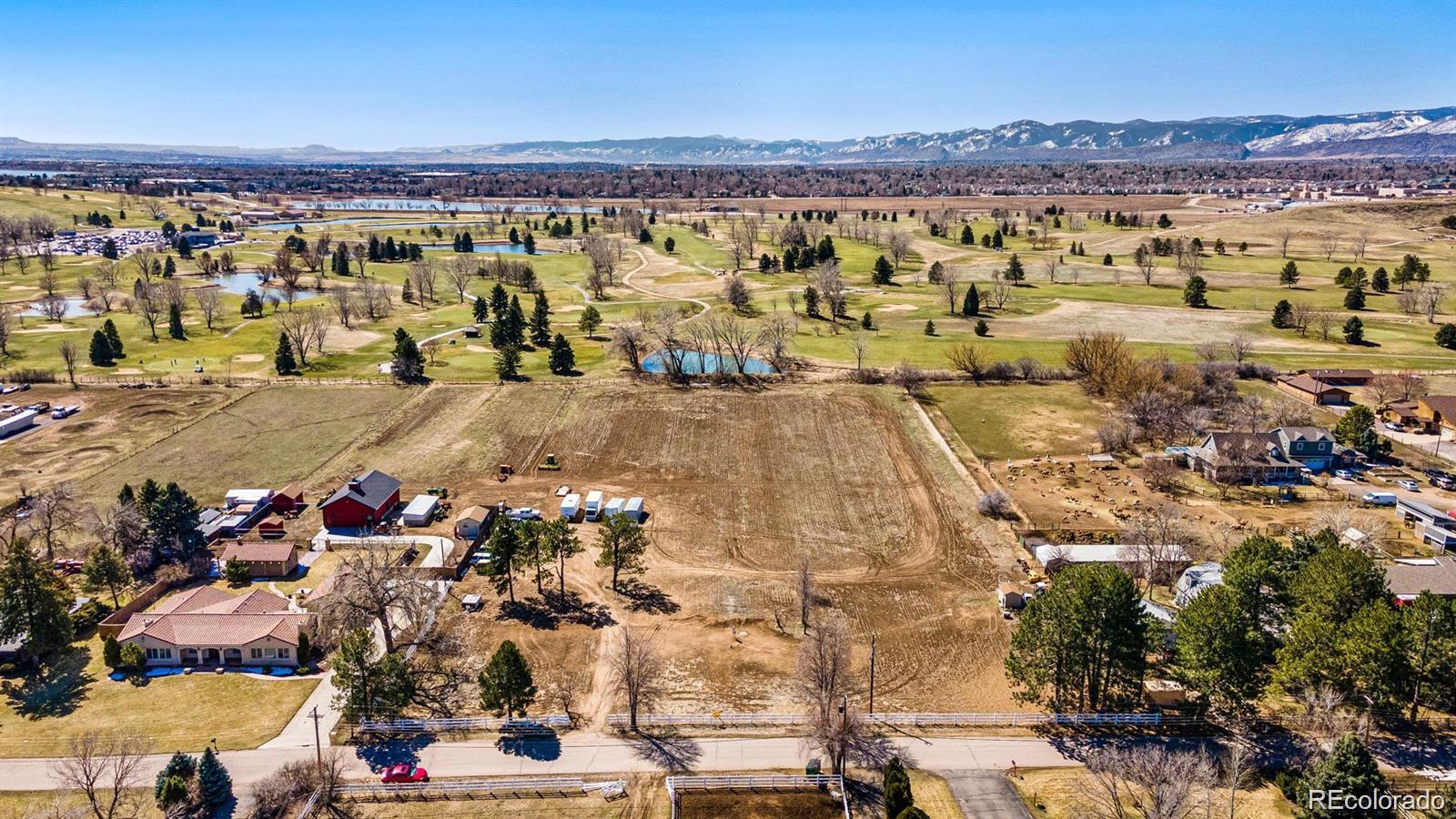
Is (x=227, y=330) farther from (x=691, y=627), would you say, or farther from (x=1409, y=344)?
(x=1409, y=344)

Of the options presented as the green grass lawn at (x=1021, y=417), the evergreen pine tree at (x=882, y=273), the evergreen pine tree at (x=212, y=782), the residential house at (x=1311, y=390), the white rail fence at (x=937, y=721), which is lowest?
the white rail fence at (x=937, y=721)

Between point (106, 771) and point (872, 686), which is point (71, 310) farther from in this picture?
point (872, 686)

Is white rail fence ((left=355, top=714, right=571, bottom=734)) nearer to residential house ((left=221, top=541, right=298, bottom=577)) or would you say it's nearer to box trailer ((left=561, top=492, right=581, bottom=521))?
residential house ((left=221, top=541, right=298, bottom=577))

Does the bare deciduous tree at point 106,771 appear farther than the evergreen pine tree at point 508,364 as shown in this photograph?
No

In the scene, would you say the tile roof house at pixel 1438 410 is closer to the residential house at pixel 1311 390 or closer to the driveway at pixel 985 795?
the residential house at pixel 1311 390

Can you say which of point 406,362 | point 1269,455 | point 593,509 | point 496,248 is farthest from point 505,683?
point 496,248

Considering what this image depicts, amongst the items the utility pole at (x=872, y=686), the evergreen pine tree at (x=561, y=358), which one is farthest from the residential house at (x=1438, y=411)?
the evergreen pine tree at (x=561, y=358)

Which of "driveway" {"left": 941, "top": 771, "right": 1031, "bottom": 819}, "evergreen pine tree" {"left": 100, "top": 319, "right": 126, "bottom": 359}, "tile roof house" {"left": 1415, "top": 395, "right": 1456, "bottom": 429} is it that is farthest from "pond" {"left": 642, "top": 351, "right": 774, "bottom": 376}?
"driveway" {"left": 941, "top": 771, "right": 1031, "bottom": 819}
